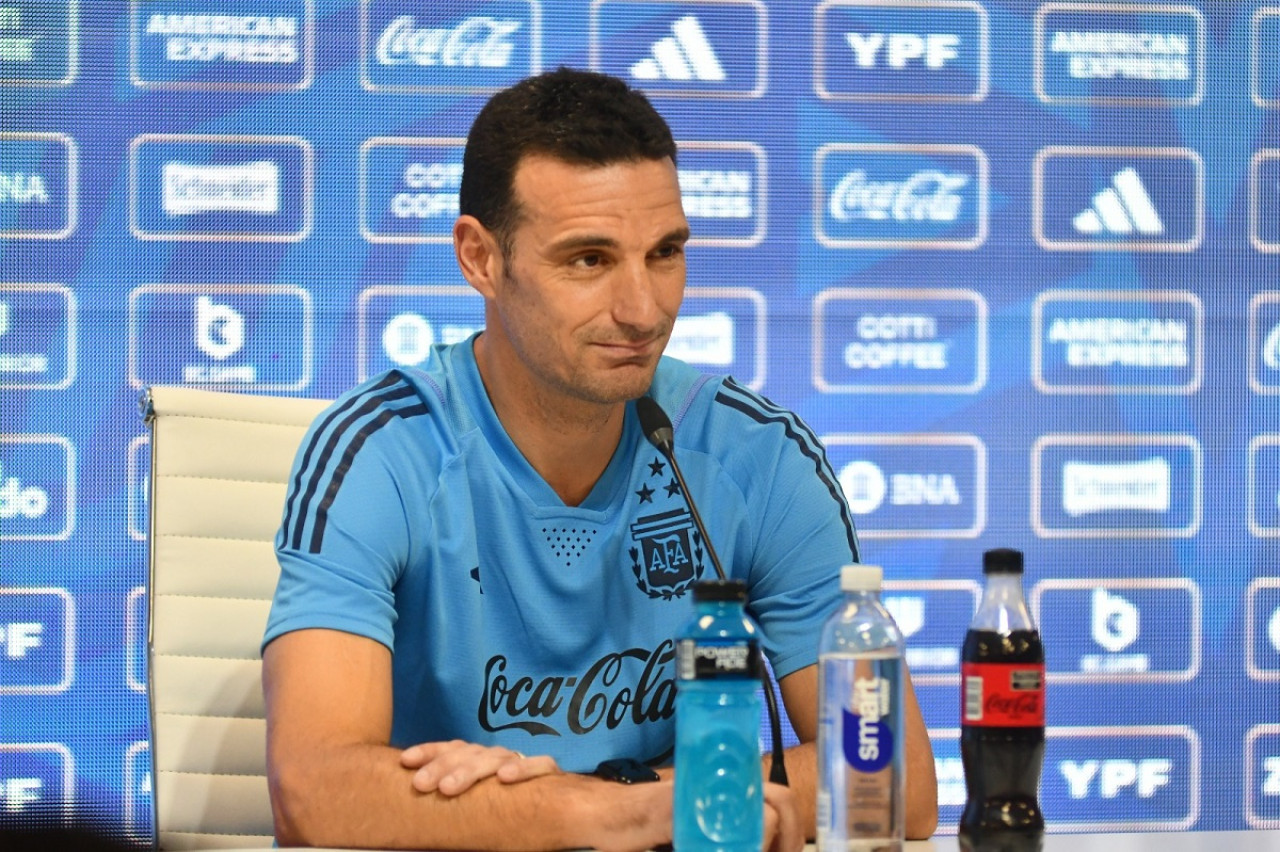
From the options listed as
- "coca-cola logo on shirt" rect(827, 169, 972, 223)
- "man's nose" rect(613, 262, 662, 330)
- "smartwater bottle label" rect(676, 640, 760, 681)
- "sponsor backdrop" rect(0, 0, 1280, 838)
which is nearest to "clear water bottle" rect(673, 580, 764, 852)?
"smartwater bottle label" rect(676, 640, 760, 681)

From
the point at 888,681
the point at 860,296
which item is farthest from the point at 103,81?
the point at 888,681

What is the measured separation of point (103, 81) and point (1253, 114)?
2318 millimetres

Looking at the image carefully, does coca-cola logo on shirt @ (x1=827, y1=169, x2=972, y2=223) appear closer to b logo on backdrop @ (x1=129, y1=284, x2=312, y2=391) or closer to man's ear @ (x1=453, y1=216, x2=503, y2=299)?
b logo on backdrop @ (x1=129, y1=284, x2=312, y2=391)

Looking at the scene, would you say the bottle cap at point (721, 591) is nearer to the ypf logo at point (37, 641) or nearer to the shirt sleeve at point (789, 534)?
the shirt sleeve at point (789, 534)

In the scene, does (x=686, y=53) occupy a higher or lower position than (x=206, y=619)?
higher

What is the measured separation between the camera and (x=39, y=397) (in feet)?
9.02

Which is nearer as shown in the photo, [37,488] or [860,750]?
[860,750]

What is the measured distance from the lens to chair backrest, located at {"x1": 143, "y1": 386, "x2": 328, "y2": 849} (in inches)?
69.5

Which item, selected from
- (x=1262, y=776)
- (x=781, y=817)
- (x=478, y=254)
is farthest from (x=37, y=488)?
(x=1262, y=776)

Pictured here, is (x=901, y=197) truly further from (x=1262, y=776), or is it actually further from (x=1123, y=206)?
(x=1262, y=776)

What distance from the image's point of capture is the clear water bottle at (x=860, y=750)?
1.08 meters

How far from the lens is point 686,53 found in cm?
286

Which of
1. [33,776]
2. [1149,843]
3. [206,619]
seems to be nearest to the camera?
[1149,843]

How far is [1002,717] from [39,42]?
2372mm
